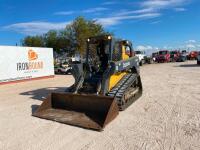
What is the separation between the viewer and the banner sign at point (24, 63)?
1803 cm

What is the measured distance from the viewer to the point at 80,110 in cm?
754

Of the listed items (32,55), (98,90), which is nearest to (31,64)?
(32,55)

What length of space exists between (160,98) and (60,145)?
5526 mm

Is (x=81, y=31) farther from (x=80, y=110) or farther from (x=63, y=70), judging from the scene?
(x=80, y=110)

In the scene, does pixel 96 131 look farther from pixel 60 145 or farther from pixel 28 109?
pixel 28 109

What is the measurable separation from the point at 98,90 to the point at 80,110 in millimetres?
1030

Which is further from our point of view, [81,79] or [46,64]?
[46,64]

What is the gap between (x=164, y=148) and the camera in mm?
4898

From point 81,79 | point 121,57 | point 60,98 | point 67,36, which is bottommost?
point 60,98

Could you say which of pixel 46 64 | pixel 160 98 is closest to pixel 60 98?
pixel 160 98

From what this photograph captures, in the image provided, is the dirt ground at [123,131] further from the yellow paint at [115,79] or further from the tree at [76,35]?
the tree at [76,35]

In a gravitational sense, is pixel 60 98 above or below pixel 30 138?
above

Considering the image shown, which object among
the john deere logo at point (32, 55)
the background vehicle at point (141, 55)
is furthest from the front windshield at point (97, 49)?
the background vehicle at point (141, 55)

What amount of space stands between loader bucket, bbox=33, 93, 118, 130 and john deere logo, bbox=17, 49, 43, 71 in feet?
39.4
